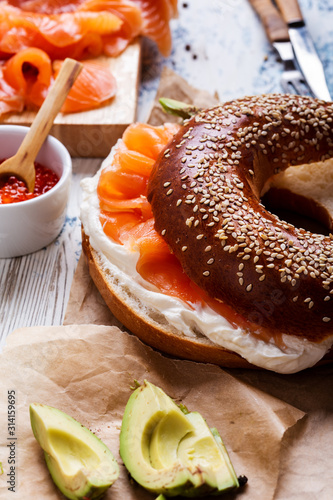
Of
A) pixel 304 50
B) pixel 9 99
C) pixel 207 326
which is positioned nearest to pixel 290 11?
pixel 304 50

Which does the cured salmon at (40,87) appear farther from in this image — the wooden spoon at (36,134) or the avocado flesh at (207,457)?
the avocado flesh at (207,457)

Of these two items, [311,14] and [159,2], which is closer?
[159,2]

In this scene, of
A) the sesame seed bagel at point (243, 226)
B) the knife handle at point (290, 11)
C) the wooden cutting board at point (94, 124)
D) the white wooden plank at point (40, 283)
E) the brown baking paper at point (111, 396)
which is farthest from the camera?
the knife handle at point (290, 11)

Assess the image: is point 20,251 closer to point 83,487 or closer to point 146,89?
point 83,487

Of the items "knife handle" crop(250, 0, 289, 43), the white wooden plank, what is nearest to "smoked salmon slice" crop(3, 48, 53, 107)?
the white wooden plank

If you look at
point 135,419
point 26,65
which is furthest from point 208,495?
point 26,65

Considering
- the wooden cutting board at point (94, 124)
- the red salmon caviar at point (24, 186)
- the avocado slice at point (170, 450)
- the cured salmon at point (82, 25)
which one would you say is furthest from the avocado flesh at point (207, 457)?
the cured salmon at point (82, 25)
